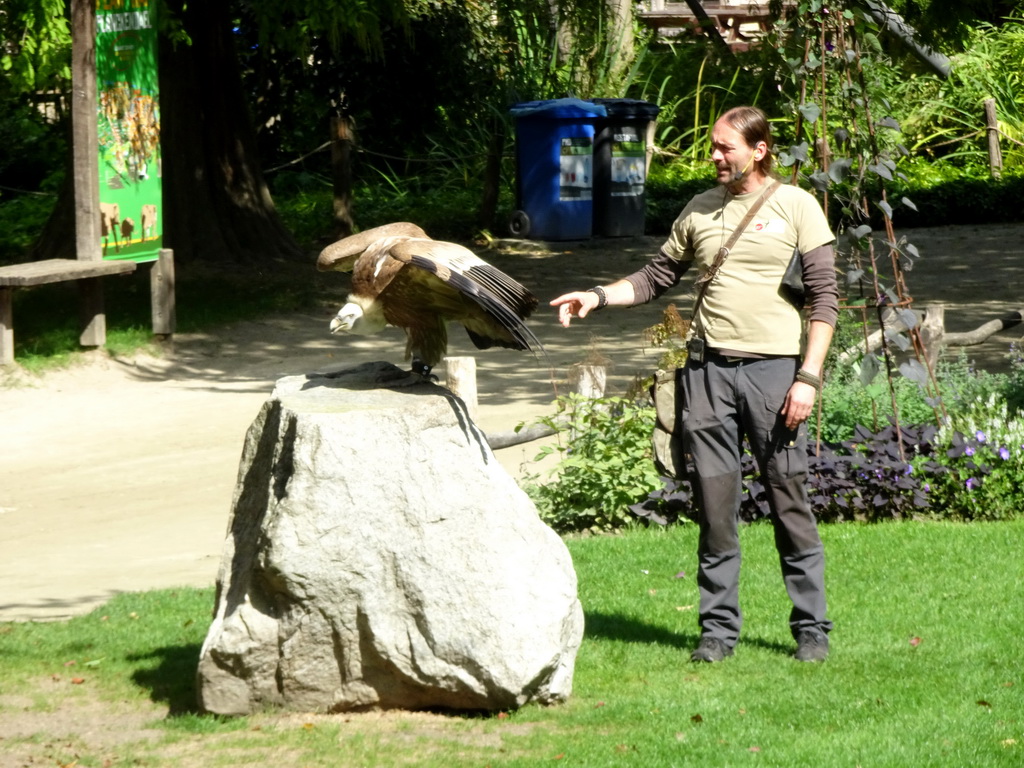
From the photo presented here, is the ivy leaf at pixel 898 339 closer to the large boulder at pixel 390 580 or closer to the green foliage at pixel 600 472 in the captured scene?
the green foliage at pixel 600 472

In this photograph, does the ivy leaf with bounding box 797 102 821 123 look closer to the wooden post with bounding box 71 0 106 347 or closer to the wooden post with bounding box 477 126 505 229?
the wooden post with bounding box 71 0 106 347

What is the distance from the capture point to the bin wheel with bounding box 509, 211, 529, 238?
1817cm

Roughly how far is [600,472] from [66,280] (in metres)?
6.18

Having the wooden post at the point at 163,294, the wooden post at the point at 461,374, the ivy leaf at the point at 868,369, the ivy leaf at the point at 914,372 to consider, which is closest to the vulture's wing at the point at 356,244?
the wooden post at the point at 461,374

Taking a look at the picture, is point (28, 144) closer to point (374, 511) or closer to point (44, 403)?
point (44, 403)

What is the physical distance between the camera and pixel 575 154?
59.6ft

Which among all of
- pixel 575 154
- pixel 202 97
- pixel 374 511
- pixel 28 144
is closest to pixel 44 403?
pixel 202 97

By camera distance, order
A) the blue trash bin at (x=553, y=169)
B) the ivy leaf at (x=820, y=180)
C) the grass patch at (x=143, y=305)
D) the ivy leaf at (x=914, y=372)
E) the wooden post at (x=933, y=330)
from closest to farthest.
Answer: the ivy leaf at (x=820, y=180) < the ivy leaf at (x=914, y=372) < the wooden post at (x=933, y=330) < the grass patch at (x=143, y=305) < the blue trash bin at (x=553, y=169)

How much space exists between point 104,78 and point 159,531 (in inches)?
219

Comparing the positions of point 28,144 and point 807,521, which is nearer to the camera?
point 807,521

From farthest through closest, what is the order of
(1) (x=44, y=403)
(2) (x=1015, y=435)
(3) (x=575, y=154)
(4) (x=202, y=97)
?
1. (3) (x=575, y=154)
2. (4) (x=202, y=97)
3. (1) (x=44, y=403)
4. (2) (x=1015, y=435)

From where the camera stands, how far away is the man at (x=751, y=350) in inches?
184

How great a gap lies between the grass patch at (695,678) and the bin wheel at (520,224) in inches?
466

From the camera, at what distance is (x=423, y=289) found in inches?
171
